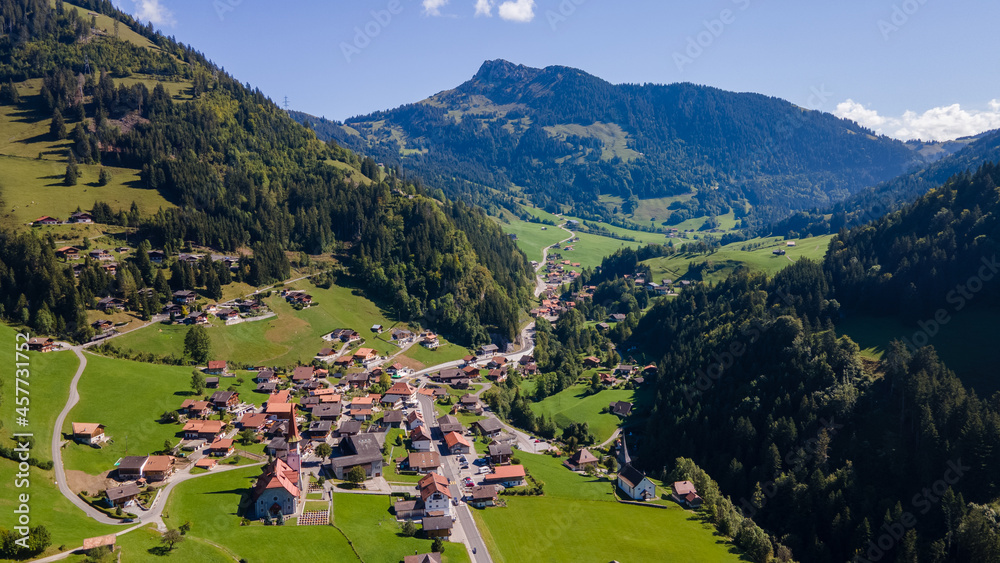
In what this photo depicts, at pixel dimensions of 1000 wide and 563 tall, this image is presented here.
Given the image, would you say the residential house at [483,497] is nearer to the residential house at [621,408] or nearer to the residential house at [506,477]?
the residential house at [506,477]

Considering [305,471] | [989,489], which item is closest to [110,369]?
[305,471]

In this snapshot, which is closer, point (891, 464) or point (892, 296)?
point (891, 464)

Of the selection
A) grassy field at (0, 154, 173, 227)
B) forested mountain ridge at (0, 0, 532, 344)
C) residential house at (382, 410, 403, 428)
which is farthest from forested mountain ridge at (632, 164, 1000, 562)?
grassy field at (0, 154, 173, 227)

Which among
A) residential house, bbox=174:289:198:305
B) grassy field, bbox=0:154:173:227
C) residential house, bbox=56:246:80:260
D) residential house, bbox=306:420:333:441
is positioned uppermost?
grassy field, bbox=0:154:173:227

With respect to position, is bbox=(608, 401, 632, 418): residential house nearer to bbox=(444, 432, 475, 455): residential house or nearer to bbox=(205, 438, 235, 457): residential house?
bbox=(444, 432, 475, 455): residential house

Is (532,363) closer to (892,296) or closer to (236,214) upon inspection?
(892,296)

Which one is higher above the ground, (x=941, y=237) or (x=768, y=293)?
(x=941, y=237)

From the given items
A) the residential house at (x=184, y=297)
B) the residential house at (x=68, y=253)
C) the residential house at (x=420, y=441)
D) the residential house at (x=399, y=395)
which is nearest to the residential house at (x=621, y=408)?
the residential house at (x=399, y=395)

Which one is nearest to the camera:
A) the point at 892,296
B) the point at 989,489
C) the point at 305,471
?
the point at 989,489

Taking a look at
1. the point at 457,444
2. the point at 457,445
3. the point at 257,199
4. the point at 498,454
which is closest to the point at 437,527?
the point at 498,454
